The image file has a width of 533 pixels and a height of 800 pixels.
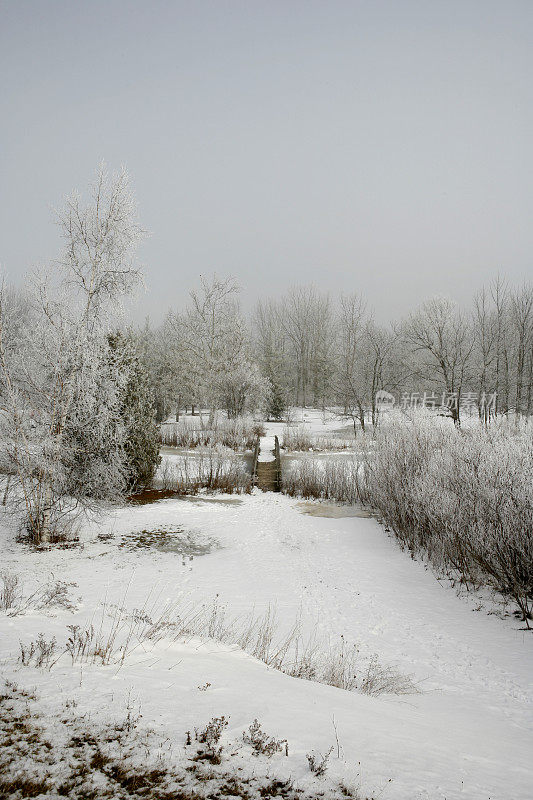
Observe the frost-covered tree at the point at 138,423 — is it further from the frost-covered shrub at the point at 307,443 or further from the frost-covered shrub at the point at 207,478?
the frost-covered shrub at the point at 307,443

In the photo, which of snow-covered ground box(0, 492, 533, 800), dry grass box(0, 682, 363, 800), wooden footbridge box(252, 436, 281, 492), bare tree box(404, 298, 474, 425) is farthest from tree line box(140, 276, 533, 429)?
dry grass box(0, 682, 363, 800)

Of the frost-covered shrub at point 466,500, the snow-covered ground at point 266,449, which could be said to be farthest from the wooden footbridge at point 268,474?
the frost-covered shrub at point 466,500

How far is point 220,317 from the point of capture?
30.1 metres

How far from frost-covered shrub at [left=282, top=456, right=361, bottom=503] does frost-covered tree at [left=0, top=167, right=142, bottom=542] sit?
18.9 ft

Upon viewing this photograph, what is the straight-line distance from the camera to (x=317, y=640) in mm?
4898

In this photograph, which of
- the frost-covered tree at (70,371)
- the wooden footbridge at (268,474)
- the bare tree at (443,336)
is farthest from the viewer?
the bare tree at (443,336)

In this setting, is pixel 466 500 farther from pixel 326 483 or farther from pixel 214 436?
pixel 214 436

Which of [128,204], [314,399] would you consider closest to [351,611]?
[128,204]

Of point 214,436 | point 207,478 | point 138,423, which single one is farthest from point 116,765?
point 214,436

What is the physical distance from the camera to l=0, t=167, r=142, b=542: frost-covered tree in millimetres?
7609

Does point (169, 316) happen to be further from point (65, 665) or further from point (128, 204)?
point (65, 665)

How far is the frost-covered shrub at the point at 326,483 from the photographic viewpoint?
12227 millimetres

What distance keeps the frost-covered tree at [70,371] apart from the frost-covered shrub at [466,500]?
5692 mm

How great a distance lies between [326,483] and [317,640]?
25.1ft
